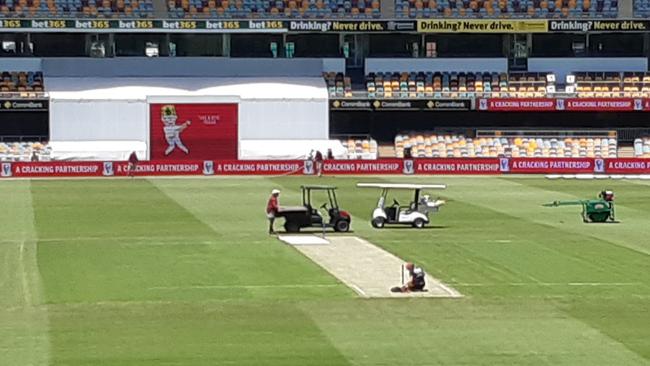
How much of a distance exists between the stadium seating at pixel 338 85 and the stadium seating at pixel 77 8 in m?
9.22

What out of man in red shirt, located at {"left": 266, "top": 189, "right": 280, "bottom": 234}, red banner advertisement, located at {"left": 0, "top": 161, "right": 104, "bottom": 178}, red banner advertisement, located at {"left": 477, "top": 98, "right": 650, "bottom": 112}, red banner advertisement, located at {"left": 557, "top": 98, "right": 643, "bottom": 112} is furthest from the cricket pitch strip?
red banner advertisement, located at {"left": 557, "top": 98, "right": 643, "bottom": 112}

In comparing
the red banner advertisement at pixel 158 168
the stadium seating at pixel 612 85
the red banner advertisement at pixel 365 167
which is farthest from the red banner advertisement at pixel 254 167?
the stadium seating at pixel 612 85

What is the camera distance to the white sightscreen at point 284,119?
70500mm

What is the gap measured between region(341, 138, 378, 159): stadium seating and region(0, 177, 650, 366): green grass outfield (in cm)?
2145

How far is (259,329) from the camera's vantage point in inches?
949

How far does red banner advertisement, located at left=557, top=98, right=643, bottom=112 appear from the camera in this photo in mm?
72062

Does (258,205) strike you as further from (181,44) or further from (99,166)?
(181,44)

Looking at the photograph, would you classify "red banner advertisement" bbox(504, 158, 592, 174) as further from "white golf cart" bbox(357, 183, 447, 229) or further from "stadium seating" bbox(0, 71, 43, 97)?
"white golf cart" bbox(357, 183, 447, 229)

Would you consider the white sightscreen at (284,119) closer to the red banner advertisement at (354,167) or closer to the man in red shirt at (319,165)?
the red banner advertisement at (354,167)

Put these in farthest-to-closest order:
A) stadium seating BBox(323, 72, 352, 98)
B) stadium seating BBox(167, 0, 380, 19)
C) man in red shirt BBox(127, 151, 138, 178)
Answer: stadium seating BBox(167, 0, 380, 19) → stadium seating BBox(323, 72, 352, 98) → man in red shirt BBox(127, 151, 138, 178)

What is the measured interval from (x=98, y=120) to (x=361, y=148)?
481 inches

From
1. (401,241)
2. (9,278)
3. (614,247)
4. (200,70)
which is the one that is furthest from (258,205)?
(200,70)

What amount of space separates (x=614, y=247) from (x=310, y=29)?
38.5 m

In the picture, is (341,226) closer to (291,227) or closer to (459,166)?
(291,227)
